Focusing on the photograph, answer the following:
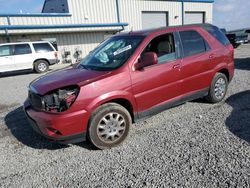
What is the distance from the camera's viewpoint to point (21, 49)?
1284 centimetres

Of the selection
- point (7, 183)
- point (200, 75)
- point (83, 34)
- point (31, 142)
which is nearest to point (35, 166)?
point (7, 183)

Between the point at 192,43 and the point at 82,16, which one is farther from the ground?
the point at 82,16

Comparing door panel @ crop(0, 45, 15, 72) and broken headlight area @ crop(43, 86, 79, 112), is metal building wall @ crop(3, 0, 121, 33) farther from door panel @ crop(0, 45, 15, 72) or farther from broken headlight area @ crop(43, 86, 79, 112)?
broken headlight area @ crop(43, 86, 79, 112)

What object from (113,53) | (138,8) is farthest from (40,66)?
(138,8)

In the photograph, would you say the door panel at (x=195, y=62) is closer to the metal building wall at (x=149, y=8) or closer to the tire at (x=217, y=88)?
the tire at (x=217, y=88)

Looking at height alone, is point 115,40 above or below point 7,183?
above

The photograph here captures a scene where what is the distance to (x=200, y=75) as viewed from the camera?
15.5 ft

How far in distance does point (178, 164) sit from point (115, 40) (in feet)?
9.14

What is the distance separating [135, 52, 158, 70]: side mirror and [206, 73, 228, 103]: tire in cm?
200

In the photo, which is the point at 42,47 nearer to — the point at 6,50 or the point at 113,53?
the point at 6,50

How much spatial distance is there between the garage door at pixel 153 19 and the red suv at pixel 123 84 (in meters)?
18.5

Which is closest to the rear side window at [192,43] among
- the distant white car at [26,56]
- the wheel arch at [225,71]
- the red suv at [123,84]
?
the red suv at [123,84]

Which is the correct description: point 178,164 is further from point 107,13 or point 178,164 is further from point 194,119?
point 107,13

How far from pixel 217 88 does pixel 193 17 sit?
77.0 feet
